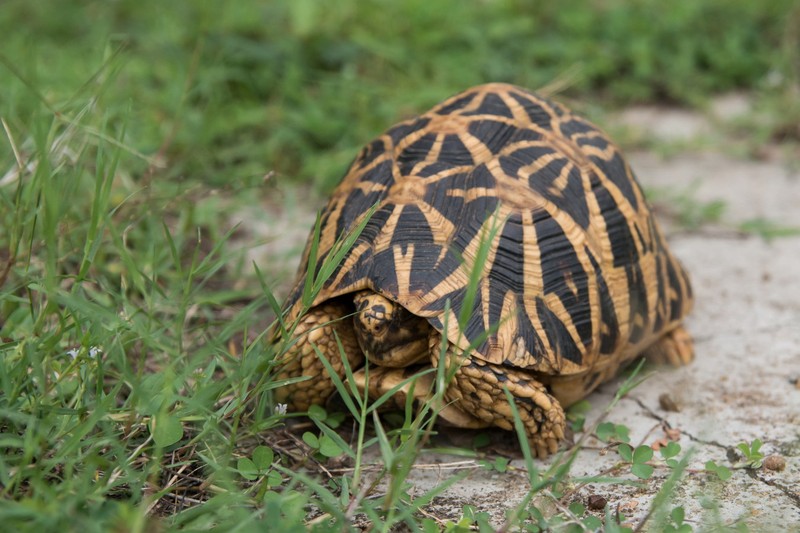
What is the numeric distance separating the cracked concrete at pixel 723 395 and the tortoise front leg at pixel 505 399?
0.37 ft

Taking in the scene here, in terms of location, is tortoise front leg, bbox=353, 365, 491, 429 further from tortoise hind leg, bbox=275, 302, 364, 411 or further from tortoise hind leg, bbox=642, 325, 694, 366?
tortoise hind leg, bbox=642, 325, 694, 366

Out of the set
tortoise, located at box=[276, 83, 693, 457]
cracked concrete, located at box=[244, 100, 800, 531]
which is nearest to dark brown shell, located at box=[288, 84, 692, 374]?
tortoise, located at box=[276, 83, 693, 457]

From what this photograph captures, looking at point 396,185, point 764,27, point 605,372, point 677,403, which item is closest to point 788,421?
point 677,403

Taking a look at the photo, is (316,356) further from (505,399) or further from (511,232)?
(511,232)

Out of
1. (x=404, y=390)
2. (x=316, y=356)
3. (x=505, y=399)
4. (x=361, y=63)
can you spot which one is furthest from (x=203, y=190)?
(x=505, y=399)

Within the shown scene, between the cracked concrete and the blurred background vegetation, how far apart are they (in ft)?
2.42

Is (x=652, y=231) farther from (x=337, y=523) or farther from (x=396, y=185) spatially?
(x=337, y=523)

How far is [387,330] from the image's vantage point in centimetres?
231

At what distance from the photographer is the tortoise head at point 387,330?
7.48 feet

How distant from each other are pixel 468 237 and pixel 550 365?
1.35 feet

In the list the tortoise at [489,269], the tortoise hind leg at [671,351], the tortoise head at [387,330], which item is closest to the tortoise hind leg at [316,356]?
the tortoise at [489,269]

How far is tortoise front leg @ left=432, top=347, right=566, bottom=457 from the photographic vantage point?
2275 millimetres

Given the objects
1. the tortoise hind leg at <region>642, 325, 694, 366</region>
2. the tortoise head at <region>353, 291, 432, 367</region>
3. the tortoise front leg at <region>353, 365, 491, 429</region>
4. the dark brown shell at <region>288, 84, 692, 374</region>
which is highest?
the dark brown shell at <region>288, 84, 692, 374</region>

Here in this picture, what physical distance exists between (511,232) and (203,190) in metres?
1.89
